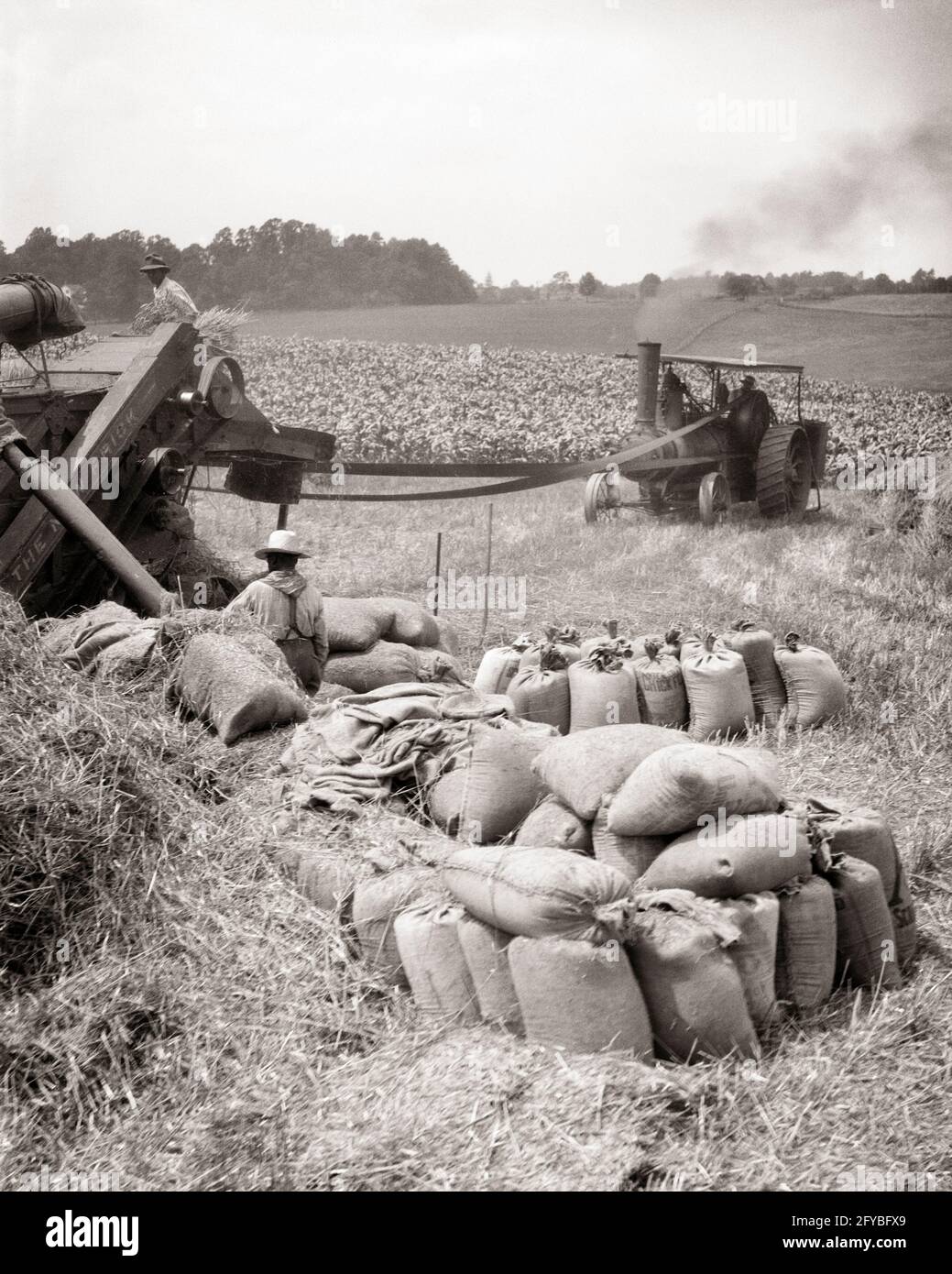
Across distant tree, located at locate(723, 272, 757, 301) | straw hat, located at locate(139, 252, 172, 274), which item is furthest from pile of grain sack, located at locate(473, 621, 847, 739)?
distant tree, located at locate(723, 272, 757, 301)

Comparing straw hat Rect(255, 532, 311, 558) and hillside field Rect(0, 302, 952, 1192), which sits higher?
straw hat Rect(255, 532, 311, 558)

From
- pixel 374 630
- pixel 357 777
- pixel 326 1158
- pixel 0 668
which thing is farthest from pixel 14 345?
pixel 326 1158

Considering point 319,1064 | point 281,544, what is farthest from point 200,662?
point 319,1064

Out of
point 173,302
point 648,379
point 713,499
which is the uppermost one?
point 173,302

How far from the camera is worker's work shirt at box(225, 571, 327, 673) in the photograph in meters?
6.86

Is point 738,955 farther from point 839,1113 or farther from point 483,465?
point 483,465

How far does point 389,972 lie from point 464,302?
43.5 meters

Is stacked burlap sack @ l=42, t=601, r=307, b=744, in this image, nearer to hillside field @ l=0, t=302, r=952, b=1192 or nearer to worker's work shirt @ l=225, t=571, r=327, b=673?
hillside field @ l=0, t=302, r=952, b=1192

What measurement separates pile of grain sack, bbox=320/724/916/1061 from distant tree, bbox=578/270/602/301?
38.4 m

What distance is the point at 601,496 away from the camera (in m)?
15.3

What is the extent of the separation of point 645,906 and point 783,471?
13087 millimetres

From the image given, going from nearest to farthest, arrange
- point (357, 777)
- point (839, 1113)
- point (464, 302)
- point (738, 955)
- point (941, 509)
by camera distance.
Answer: point (839, 1113)
point (738, 955)
point (357, 777)
point (941, 509)
point (464, 302)

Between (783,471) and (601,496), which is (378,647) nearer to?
(601,496)

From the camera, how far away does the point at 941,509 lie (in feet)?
40.6
